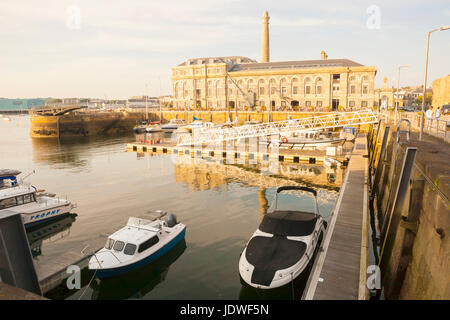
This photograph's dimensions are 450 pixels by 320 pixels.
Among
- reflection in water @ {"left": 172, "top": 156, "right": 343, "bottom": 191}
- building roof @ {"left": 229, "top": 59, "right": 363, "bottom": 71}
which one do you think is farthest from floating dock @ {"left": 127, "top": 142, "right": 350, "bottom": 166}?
building roof @ {"left": 229, "top": 59, "right": 363, "bottom": 71}

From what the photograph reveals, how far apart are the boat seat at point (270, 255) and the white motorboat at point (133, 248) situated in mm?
6120

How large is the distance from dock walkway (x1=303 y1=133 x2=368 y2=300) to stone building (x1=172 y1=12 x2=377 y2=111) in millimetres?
67862

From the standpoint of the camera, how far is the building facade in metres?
94.8

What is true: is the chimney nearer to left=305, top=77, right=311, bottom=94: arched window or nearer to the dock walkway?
left=305, top=77, right=311, bottom=94: arched window

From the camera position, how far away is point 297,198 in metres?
29.9

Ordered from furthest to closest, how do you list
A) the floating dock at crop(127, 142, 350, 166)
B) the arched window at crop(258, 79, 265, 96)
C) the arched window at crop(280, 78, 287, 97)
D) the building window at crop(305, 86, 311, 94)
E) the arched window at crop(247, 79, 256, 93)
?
the arched window at crop(247, 79, 256, 93), the arched window at crop(258, 79, 265, 96), the arched window at crop(280, 78, 287, 97), the building window at crop(305, 86, 311, 94), the floating dock at crop(127, 142, 350, 166)

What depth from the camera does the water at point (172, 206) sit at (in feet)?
54.6

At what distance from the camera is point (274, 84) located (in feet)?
348

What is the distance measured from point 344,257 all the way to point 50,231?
2229 cm

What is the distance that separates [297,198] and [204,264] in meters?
14.4

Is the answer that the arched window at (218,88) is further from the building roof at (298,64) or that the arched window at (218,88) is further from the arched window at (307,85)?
the arched window at (307,85)

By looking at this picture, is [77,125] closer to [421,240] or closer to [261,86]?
[261,86]
